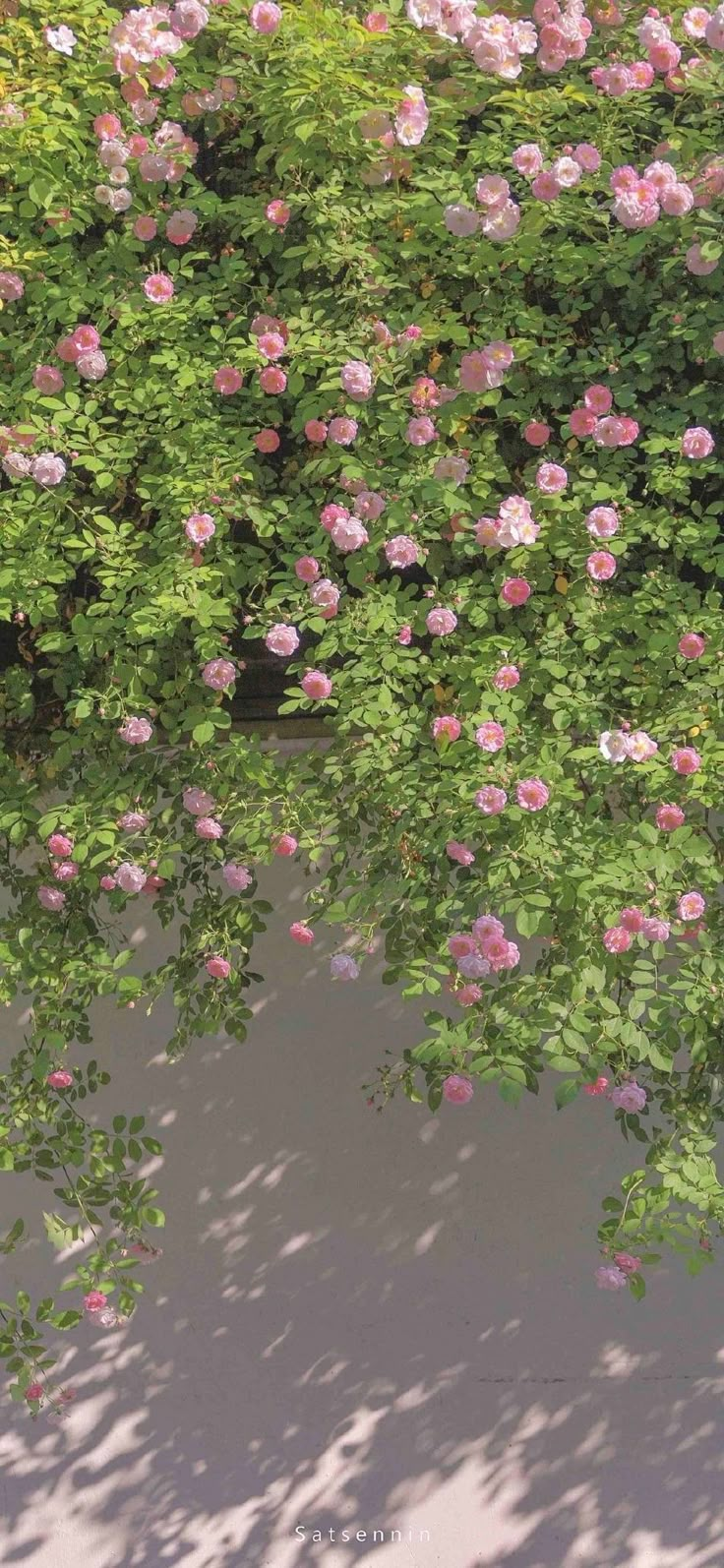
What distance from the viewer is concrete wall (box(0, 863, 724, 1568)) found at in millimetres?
3043

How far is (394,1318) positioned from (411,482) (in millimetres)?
1803

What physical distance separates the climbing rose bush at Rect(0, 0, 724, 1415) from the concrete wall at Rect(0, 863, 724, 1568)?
0.36 metres

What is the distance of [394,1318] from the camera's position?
3.07 m

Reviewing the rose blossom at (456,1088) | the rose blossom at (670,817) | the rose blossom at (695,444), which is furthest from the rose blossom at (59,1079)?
the rose blossom at (695,444)

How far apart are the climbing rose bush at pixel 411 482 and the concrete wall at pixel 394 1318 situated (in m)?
0.36

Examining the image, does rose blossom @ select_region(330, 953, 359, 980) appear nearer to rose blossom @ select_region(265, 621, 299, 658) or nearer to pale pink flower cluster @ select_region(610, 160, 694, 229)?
rose blossom @ select_region(265, 621, 299, 658)

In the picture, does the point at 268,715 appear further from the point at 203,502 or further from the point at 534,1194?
the point at 534,1194

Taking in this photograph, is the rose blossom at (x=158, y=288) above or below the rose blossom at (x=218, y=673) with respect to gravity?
above

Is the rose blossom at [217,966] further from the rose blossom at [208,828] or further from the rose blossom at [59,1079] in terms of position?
the rose blossom at [59,1079]

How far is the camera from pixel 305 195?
254 centimetres

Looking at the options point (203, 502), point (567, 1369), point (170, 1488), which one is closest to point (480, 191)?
point (203, 502)

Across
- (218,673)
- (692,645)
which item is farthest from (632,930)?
(218,673)

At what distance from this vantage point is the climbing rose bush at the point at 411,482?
8.08 feet

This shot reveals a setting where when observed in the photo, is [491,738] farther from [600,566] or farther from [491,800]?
[600,566]
